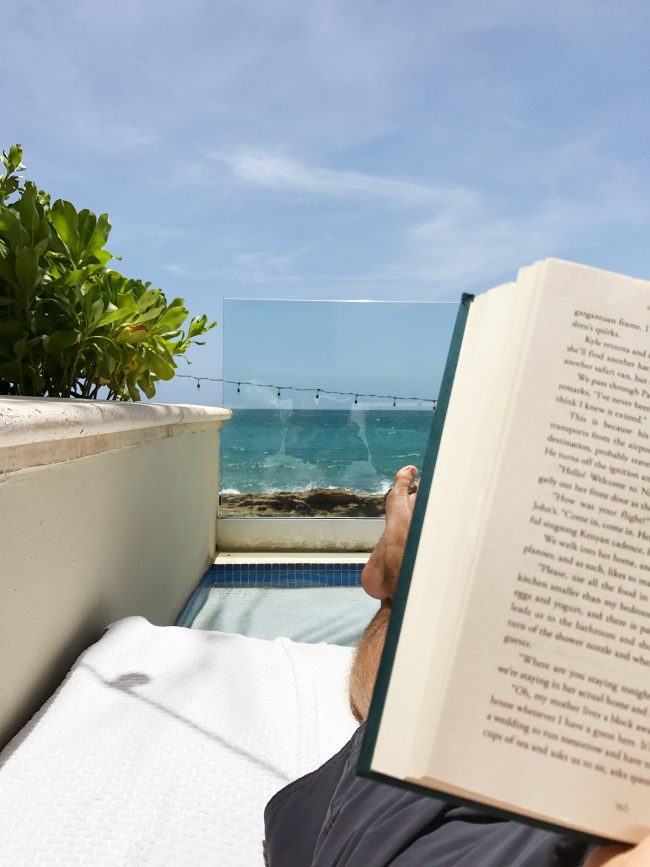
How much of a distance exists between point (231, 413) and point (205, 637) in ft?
10.0

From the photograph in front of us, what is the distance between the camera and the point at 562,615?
0.34 m

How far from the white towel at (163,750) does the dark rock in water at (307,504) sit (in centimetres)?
300

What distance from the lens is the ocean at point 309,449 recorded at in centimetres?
468

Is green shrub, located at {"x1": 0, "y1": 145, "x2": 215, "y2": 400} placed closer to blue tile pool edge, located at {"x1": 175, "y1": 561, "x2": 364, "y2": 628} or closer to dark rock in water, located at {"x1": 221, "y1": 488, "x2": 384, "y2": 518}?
blue tile pool edge, located at {"x1": 175, "y1": 561, "x2": 364, "y2": 628}

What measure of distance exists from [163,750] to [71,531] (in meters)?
0.57

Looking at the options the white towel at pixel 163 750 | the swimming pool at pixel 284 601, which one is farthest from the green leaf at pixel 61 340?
the swimming pool at pixel 284 601

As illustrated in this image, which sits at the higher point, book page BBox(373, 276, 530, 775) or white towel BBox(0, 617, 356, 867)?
book page BBox(373, 276, 530, 775)

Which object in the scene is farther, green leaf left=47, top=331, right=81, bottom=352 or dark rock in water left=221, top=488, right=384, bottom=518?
dark rock in water left=221, top=488, right=384, bottom=518

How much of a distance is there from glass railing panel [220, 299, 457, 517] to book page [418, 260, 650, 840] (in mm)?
4232

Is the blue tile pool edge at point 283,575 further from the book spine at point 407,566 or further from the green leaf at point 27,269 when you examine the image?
the book spine at point 407,566

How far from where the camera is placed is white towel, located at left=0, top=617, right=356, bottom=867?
0.95 m

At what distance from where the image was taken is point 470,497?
14.3 inches

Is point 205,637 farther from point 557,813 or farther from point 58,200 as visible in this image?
point 557,813

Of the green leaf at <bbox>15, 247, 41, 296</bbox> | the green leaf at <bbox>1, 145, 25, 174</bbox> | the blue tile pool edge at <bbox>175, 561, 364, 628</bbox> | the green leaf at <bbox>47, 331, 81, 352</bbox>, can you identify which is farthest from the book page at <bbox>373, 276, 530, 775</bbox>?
the blue tile pool edge at <bbox>175, 561, 364, 628</bbox>
